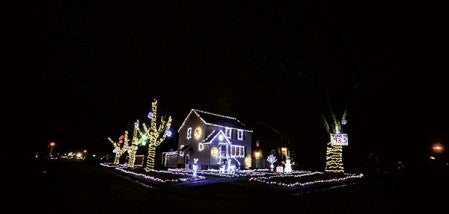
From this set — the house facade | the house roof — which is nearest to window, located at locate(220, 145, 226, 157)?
the house facade

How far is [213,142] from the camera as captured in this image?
40781 mm

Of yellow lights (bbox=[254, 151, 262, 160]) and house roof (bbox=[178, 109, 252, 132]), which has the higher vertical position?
house roof (bbox=[178, 109, 252, 132])

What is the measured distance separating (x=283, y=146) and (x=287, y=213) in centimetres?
4462

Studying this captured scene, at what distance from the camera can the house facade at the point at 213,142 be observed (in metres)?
40.9

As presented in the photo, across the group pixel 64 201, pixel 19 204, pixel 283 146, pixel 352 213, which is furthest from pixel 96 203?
pixel 283 146

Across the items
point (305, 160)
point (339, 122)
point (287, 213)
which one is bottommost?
point (287, 213)

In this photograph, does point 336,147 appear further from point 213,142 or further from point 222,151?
point 222,151

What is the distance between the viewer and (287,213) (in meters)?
9.12

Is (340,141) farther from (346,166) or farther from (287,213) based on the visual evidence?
(287,213)

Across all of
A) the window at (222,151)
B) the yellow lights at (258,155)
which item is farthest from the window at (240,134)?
the yellow lights at (258,155)

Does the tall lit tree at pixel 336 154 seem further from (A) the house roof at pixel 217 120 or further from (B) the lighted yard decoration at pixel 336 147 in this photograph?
(A) the house roof at pixel 217 120

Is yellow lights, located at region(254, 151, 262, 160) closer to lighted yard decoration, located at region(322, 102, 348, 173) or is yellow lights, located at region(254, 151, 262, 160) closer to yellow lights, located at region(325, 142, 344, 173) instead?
lighted yard decoration, located at region(322, 102, 348, 173)

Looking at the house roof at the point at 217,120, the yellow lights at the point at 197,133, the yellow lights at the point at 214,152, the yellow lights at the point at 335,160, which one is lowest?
the yellow lights at the point at 335,160

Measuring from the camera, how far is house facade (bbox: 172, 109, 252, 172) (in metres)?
40.9
